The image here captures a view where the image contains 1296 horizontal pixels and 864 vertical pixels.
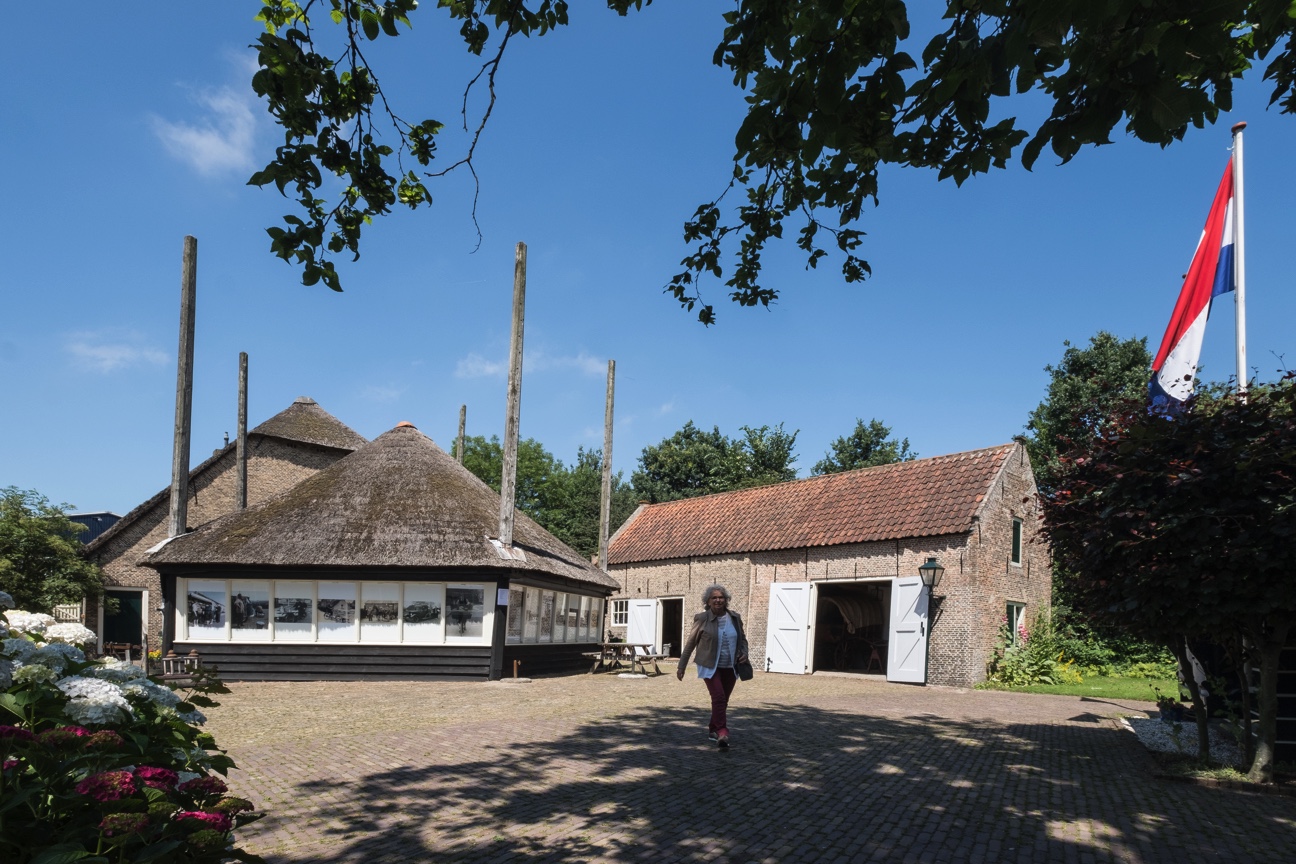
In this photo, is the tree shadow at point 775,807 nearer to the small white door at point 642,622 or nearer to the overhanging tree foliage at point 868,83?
the overhanging tree foliage at point 868,83

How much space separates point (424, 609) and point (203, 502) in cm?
1572

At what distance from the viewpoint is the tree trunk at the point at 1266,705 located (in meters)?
7.06

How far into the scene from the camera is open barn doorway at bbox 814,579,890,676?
82.4 ft

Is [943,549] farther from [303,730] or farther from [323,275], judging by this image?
[323,275]

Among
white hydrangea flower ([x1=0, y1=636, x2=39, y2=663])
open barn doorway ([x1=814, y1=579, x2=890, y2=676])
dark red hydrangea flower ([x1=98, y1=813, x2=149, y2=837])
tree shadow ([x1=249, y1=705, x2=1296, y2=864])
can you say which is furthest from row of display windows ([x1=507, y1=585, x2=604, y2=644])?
dark red hydrangea flower ([x1=98, y1=813, x2=149, y2=837])

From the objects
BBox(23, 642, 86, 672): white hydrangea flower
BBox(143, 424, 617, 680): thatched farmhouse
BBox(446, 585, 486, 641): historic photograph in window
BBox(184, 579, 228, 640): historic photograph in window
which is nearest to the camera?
BBox(23, 642, 86, 672): white hydrangea flower

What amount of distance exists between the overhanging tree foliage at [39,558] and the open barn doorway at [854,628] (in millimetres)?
20949

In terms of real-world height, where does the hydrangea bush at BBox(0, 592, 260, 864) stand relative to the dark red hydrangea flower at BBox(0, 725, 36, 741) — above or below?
→ below

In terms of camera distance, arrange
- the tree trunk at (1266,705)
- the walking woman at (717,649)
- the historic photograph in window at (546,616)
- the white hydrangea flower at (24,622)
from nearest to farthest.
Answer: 1. the white hydrangea flower at (24,622)
2. the tree trunk at (1266,705)
3. the walking woman at (717,649)
4. the historic photograph in window at (546,616)

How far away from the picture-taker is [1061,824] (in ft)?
19.4

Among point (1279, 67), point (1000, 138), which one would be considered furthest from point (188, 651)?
point (1279, 67)

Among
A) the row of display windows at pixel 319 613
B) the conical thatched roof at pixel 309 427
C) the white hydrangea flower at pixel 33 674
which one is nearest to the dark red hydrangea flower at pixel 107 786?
the white hydrangea flower at pixel 33 674

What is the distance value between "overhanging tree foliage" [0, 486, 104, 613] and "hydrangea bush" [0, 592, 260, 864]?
890 inches

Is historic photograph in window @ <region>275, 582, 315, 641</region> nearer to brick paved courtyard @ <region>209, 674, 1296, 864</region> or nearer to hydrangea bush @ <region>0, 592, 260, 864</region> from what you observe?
brick paved courtyard @ <region>209, 674, 1296, 864</region>
